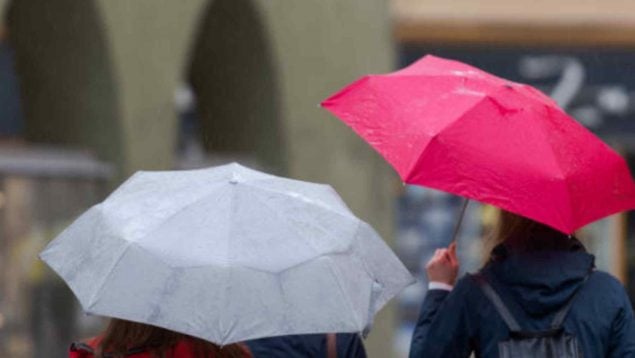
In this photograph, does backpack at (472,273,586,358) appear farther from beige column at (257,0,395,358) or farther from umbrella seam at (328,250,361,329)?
beige column at (257,0,395,358)

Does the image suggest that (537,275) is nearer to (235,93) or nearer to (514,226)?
(514,226)

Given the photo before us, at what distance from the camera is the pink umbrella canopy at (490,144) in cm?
571

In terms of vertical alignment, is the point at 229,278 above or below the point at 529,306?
above

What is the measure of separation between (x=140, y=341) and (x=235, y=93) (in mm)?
11309

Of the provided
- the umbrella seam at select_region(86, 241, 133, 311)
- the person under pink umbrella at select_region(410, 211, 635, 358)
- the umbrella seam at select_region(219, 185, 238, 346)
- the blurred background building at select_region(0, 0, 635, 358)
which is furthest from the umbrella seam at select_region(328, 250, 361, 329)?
the blurred background building at select_region(0, 0, 635, 358)

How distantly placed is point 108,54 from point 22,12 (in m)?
0.66

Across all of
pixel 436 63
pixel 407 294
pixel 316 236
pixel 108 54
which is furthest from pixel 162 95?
pixel 316 236

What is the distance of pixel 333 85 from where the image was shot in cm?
1670

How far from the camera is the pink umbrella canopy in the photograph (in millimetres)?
5715

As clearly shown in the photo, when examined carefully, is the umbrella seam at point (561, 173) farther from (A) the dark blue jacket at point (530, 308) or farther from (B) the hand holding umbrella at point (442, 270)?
(B) the hand holding umbrella at point (442, 270)

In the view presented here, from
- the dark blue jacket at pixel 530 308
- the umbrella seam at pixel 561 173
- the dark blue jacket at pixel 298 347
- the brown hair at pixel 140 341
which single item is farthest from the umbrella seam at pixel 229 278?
the umbrella seam at pixel 561 173

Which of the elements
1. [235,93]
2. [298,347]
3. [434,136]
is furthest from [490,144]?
[235,93]

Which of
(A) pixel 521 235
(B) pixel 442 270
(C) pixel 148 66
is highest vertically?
(A) pixel 521 235

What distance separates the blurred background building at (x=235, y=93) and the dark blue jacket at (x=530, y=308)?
7.53 meters
